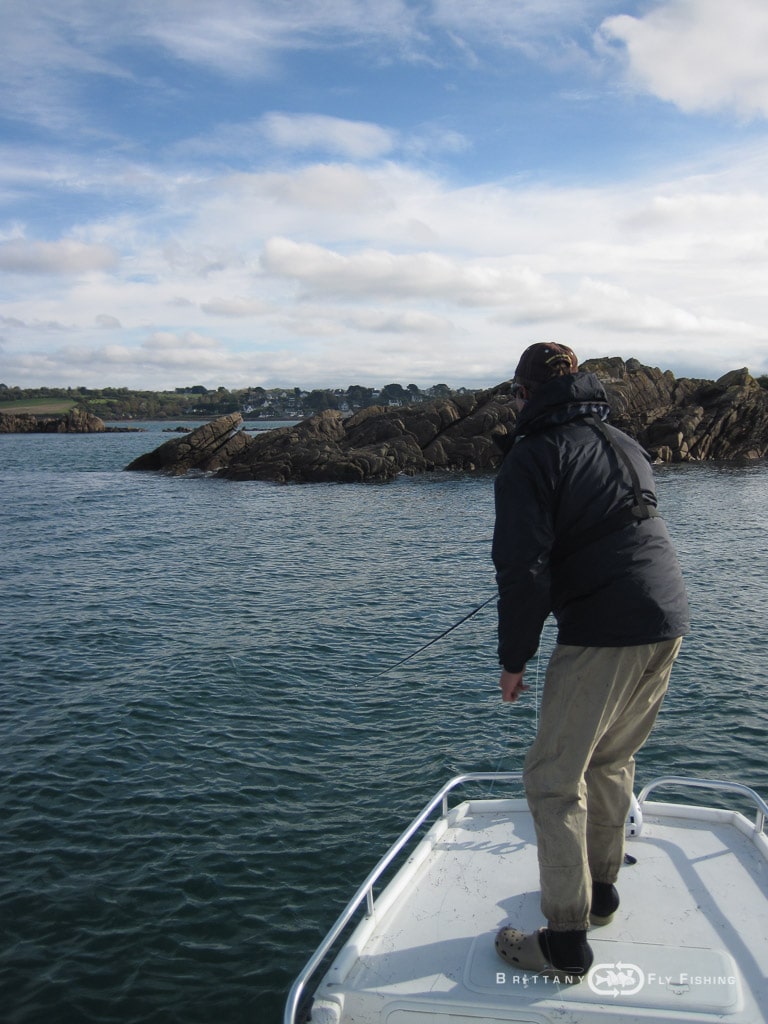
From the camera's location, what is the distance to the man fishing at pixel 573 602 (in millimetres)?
4176

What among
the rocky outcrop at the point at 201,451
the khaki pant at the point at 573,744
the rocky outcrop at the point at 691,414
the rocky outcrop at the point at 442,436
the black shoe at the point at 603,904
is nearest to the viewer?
the khaki pant at the point at 573,744

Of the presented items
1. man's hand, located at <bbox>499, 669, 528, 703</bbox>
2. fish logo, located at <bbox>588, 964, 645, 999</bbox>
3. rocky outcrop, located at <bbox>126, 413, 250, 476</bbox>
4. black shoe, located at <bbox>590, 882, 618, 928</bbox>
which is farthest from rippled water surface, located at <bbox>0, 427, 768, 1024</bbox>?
rocky outcrop, located at <bbox>126, 413, 250, 476</bbox>

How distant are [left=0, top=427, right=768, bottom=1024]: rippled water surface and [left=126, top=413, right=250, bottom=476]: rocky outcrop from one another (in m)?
40.3

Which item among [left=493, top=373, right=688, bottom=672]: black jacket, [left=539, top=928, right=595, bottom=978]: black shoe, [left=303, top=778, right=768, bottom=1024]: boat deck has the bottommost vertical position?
[left=303, top=778, right=768, bottom=1024]: boat deck

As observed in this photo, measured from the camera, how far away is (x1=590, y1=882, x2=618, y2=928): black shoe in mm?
4691

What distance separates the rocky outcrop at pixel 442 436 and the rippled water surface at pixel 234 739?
108 feet

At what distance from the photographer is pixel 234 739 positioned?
12.3 meters

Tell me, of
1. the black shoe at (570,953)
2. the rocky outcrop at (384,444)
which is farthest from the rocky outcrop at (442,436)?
the black shoe at (570,953)

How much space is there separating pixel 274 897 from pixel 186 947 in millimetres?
1096

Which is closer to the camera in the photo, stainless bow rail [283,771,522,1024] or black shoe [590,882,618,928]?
stainless bow rail [283,771,522,1024]

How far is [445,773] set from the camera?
36.5 ft

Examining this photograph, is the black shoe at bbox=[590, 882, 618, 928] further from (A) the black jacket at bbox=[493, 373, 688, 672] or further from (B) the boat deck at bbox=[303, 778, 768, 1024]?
(A) the black jacket at bbox=[493, 373, 688, 672]

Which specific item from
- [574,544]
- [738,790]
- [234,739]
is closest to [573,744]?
[574,544]

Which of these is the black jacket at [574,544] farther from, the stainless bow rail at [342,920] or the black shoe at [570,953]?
the stainless bow rail at [342,920]
